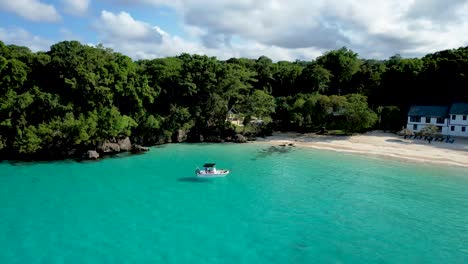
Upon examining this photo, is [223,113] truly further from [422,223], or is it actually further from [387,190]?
[422,223]

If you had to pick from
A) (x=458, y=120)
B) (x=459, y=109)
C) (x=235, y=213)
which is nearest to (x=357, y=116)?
(x=458, y=120)

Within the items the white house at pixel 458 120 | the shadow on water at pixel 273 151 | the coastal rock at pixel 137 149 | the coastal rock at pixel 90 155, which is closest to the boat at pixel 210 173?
the shadow on water at pixel 273 151

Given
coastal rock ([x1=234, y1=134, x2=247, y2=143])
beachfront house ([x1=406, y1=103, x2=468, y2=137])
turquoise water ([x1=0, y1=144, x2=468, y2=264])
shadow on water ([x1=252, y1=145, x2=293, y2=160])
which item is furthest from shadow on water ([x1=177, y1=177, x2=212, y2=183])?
beachfront house ([x1=406, y1=103, x2=468, y2=137])

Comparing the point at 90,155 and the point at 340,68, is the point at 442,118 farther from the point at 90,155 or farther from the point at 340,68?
the point at 90,155

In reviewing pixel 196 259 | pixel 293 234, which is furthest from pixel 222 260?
pixel 293 234

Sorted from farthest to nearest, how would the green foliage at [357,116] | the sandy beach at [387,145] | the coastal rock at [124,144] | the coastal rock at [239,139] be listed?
the coastal rock at [239,139], the green foliage at [357,116], the coastal rock at [124,144], the sandy beach at [387,145]

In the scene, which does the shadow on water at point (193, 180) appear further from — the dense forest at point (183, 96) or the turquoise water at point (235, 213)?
the dense forest at point (183, 96)
